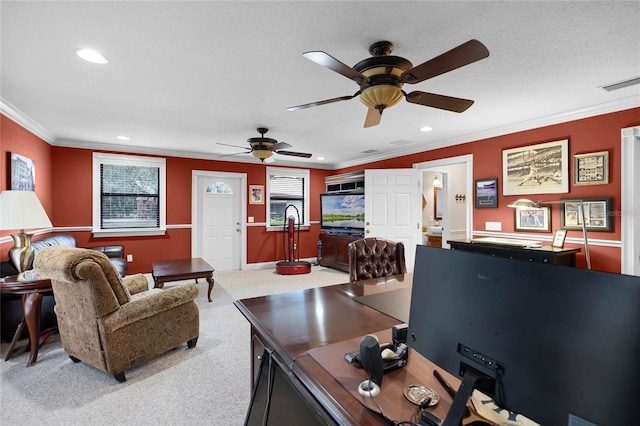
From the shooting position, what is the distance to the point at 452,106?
2.15 meters

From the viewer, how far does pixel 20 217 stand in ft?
8.53

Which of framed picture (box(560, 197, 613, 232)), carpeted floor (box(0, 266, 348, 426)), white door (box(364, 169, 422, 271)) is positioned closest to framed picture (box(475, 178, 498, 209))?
framed picture (box(560, 197, 613, 232))

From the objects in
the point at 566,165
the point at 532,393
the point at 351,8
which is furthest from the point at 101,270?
the point at 566,165

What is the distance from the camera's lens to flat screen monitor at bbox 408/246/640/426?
1.67ft

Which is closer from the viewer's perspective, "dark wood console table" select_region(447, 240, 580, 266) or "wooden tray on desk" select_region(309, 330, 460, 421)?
"wooden tray on desk" select_region(309, 330, 460, 421)

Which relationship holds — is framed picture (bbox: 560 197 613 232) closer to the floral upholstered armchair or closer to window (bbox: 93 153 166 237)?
the floral upholstered armchair

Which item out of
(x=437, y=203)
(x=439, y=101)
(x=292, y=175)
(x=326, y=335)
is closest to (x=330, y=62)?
(x=439, y=101)

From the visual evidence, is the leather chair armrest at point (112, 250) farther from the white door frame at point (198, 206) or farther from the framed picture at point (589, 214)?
Answer: the framed picture at point (589, 214)

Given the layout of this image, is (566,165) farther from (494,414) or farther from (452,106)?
(494,414)

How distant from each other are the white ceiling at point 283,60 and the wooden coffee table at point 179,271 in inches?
74.4

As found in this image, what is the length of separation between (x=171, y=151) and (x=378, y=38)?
15.8ft

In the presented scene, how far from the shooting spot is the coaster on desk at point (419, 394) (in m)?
0.84

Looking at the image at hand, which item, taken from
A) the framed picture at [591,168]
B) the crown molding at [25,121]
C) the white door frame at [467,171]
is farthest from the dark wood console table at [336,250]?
the crown molding at [25,121]

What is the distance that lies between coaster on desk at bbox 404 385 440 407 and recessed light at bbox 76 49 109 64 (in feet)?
9.03
